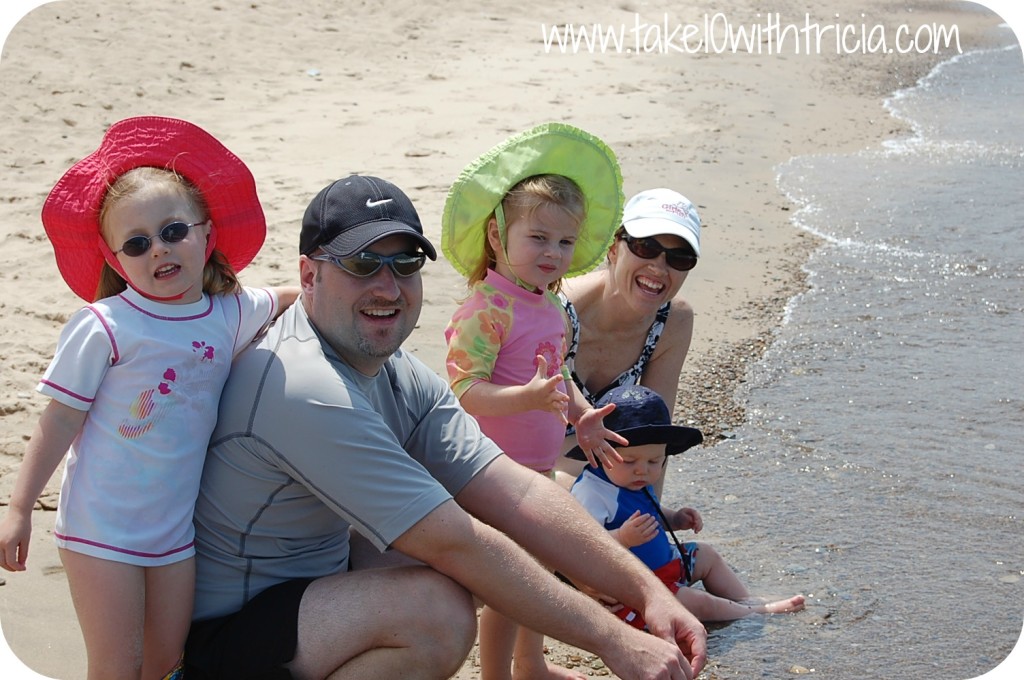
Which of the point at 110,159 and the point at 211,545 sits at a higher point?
the point at 110,159

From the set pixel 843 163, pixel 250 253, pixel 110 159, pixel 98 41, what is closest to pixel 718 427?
pixel 250 253

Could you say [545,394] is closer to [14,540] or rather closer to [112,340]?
[112,340]

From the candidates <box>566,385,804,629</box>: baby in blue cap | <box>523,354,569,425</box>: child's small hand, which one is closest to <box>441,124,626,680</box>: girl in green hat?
<box>566,385,804,629</box>: baby in blue cap

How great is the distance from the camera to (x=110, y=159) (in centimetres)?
308

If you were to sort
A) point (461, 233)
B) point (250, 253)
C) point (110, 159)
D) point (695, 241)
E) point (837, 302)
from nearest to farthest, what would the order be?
point (110, 159) → point (250, 253) → point (461, 233) → point (695, 241) → point (837, 302)

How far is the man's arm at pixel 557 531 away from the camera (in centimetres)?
307

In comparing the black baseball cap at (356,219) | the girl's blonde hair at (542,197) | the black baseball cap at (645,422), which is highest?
the black baseball cap at (356,219)

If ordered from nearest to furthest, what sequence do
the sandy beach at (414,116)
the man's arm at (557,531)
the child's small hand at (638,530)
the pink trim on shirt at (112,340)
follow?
the pink trim on shirt at (112,340)
the man's arm at (557,531)
the child's small hand at (638,530)
the sandy beach at (414,116)

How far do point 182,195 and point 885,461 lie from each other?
126 inches

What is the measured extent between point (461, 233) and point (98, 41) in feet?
24.6

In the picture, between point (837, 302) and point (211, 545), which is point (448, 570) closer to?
point (211, 545)

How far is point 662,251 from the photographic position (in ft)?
13.5

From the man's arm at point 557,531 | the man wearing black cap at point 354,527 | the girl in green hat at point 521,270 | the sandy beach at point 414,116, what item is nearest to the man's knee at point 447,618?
the man wearing black cap at point 354,527

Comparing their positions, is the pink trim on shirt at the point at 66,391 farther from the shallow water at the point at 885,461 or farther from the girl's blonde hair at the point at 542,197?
the shallow water at the point at 885,461
